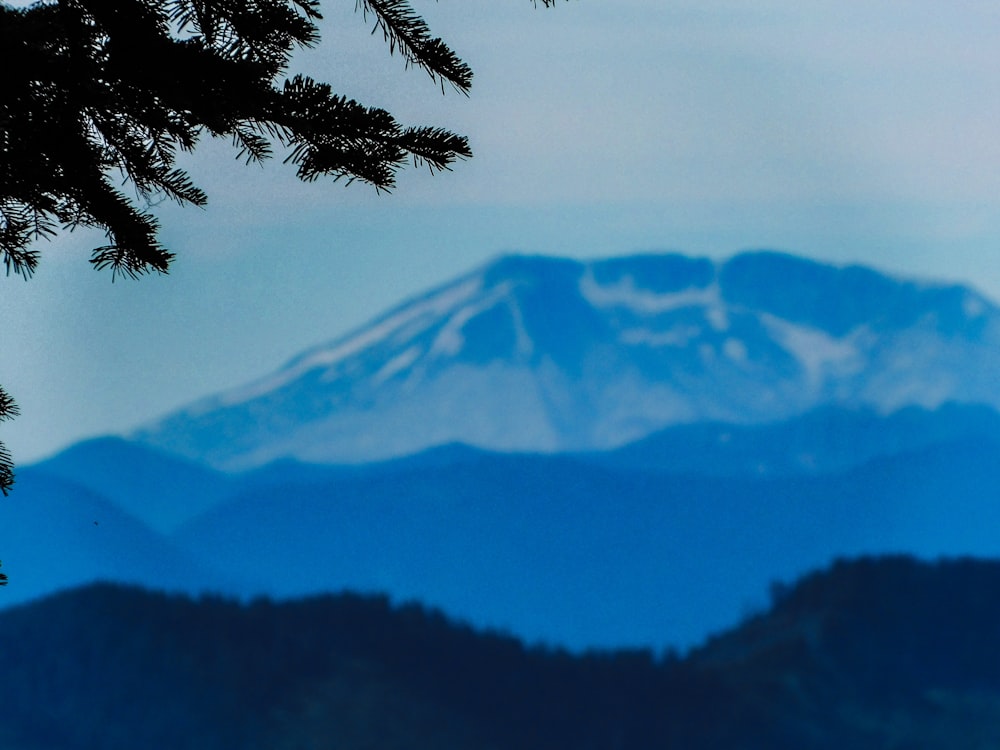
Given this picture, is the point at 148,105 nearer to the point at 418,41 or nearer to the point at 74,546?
the point at 418,41

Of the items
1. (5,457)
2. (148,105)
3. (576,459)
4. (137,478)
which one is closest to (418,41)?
(148,105)

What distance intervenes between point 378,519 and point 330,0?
1605mm

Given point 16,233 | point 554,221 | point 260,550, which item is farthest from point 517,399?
point 16,233

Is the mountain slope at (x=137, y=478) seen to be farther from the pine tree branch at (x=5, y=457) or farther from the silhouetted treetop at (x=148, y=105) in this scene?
the silhouetted treetop at (x=148, y=105)

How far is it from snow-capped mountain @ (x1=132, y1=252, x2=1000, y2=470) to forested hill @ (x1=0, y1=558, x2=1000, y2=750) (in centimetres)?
55

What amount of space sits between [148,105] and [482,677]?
9.46 feet

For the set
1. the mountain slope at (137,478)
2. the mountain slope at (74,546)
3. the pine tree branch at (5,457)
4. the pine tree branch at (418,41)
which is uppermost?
the mountain slope at (137,478)

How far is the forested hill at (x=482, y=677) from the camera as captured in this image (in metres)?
3.37

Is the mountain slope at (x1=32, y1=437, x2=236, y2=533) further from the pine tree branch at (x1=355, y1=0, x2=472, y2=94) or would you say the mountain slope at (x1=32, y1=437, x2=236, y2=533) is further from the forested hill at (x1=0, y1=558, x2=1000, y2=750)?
the pine tree branch at (x1=355, y1=0, x2=472, y2=94)

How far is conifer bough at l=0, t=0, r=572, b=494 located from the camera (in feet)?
2.41

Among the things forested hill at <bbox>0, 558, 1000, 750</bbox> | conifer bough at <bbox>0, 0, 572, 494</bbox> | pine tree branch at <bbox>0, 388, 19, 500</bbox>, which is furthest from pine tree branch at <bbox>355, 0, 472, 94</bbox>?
forested hill at <bbox>0, 558, 1000, 750</bbox>

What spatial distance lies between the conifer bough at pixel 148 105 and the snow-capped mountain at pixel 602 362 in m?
2.64

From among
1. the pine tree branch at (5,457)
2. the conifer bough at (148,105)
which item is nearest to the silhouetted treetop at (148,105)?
the conifer bough at (148,105)

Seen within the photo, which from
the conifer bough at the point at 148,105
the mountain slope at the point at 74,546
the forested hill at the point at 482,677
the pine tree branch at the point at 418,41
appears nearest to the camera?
the conifer bough at the point at 148,105
